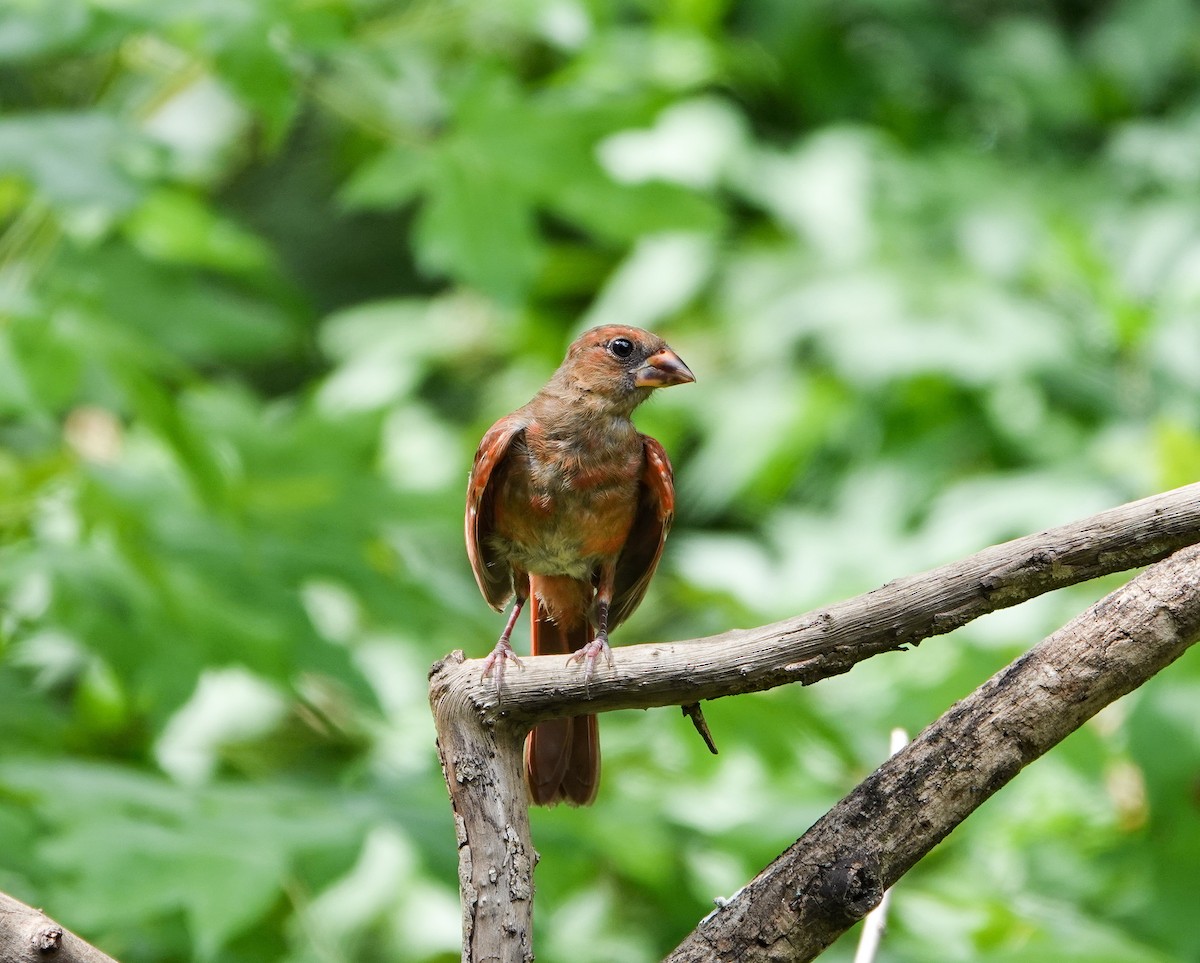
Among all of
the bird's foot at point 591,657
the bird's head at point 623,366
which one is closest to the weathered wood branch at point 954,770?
the bird's foot at point 591,657

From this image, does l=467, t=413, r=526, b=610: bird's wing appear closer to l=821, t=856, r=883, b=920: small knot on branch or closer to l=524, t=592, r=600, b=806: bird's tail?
l=524, t=592, r=600, b=806: bird's tail

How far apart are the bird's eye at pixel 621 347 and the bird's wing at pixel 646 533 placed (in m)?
0.26

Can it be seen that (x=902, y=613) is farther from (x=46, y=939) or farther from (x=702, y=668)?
(x=46, y=939)

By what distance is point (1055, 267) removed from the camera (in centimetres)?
531

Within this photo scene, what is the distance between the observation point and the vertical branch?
2076mm

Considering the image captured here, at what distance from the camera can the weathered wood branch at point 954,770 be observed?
1947 mm

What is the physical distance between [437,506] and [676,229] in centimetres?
97

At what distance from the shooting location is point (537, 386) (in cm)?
643

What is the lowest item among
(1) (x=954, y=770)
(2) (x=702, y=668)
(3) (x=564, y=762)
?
(1) (x=954, y=770)

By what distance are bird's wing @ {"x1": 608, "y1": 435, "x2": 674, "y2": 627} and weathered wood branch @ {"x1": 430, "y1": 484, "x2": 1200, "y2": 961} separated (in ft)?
2.99

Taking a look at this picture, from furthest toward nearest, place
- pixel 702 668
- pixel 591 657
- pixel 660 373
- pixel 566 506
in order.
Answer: pixel 660 373, pixel 566 506, pixel 591 657, pixel 702 668

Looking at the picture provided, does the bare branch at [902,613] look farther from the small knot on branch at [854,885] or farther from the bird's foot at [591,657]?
the small knot on branch at [854,885]

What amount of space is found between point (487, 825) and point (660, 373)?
4.85ft

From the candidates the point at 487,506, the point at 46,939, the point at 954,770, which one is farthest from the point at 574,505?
the point at 46,939
